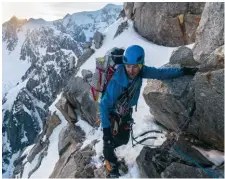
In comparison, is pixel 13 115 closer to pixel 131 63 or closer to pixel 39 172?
pixel 39 172

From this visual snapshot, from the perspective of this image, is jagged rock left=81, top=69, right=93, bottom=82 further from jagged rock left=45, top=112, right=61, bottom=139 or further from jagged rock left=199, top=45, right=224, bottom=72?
jagged rock left=199, top=45, right=224, bottom=72

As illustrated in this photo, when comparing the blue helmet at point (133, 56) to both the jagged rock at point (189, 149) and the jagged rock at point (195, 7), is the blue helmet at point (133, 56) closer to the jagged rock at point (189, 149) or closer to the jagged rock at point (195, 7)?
the jagged rock at point (189, 149)

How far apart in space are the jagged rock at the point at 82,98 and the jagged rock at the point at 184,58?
15628mm

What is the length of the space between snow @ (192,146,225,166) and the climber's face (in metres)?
2.91

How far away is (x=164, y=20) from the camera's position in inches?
1093

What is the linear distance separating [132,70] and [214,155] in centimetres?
334

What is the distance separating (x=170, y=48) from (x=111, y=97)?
20255 mm

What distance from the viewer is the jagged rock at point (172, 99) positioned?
9.72 metres

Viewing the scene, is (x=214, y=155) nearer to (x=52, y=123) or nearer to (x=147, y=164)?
(x=147, y=164)

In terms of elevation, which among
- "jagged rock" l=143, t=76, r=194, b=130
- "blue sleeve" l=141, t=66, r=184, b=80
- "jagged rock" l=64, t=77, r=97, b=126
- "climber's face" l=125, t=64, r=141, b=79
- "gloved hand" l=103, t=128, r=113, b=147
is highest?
"climber's face" l=125, t=64, r=141, b=79

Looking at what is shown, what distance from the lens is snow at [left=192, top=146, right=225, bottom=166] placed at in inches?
338

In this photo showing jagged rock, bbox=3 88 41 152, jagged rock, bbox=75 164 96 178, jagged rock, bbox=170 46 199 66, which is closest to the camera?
jagged rock, bbox=170 46 199 66

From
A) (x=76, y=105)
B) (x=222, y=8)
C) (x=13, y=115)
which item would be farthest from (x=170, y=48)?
(x=13, y=115)

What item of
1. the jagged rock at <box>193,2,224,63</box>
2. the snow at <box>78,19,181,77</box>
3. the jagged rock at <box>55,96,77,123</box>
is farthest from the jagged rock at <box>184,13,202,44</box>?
the jagged rock at <box>193,2,224,63</box>
